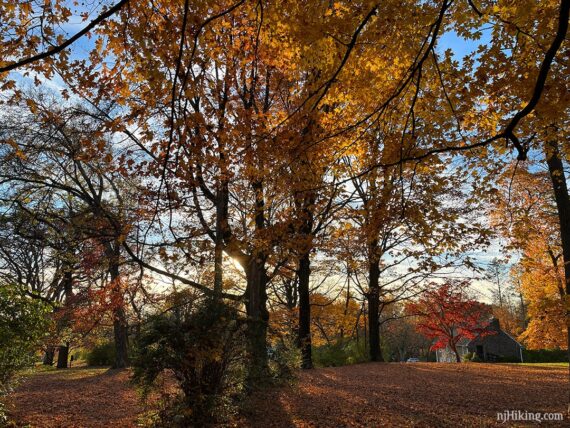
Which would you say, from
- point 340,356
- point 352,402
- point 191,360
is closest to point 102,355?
point 340,356

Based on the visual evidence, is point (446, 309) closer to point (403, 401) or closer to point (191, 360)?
point (403, 401)

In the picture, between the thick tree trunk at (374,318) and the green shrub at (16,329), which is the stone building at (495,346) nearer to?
the thick tree trunk at (374,318)

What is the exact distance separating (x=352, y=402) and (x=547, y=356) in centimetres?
3396

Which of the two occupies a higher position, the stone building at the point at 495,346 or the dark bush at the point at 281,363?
the dark bush at the point at 281,363

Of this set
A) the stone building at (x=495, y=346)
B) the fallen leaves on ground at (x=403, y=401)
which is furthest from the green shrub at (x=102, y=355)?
the stone building at (x=495, y=346)

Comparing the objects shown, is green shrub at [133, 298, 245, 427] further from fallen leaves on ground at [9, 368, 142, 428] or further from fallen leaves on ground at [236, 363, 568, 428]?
fallen leaves on ground at [236, 363, 568, 428]

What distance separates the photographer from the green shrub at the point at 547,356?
3220 cm

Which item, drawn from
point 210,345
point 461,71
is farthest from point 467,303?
point 210,345

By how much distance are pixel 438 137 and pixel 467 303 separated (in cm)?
1503

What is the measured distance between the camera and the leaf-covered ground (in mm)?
6656

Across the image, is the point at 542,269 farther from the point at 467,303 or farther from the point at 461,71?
the point at 461,71

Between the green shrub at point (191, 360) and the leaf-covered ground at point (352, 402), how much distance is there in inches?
28.9

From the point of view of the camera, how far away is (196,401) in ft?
18.3

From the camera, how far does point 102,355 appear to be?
20.8 meters
